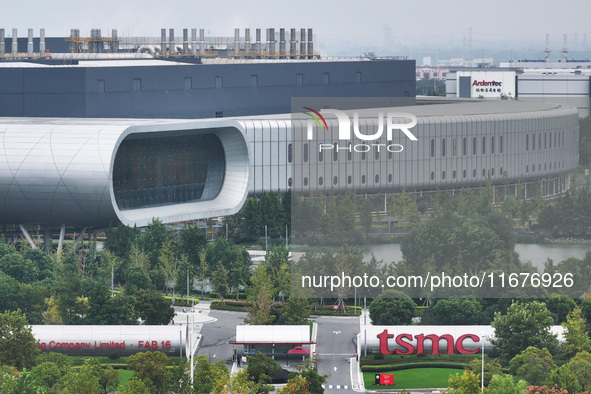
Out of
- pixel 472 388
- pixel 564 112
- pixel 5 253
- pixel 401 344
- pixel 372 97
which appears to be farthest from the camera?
pixel 372 97

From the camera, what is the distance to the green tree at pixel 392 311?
73812 millimetres

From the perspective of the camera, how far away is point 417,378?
67188 millimetres

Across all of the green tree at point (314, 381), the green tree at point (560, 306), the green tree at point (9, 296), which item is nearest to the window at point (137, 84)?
the green tree at point (9, 296)

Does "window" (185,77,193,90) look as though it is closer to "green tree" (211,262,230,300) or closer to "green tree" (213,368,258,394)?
"green tree" (211,262,230,300)

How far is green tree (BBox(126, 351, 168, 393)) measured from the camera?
60.2m

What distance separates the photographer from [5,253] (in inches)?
3359

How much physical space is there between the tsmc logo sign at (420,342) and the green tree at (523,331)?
2.99 meters

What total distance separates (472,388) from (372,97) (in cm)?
6876

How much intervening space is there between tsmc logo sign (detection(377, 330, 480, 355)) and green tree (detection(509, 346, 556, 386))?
5445 mm

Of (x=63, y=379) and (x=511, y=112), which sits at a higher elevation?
(x=511, y=112)

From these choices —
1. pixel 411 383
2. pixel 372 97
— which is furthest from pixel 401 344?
pixel 372 97

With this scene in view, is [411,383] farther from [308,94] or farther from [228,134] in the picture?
[308,94]

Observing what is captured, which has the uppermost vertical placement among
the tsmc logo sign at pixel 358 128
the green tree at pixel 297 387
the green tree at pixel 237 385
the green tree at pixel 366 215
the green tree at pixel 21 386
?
the tsmc logo sign at pixel 358 128

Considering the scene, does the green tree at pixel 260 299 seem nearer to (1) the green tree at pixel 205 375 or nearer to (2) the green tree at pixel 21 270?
(2) the green tree at pixel 21 270
